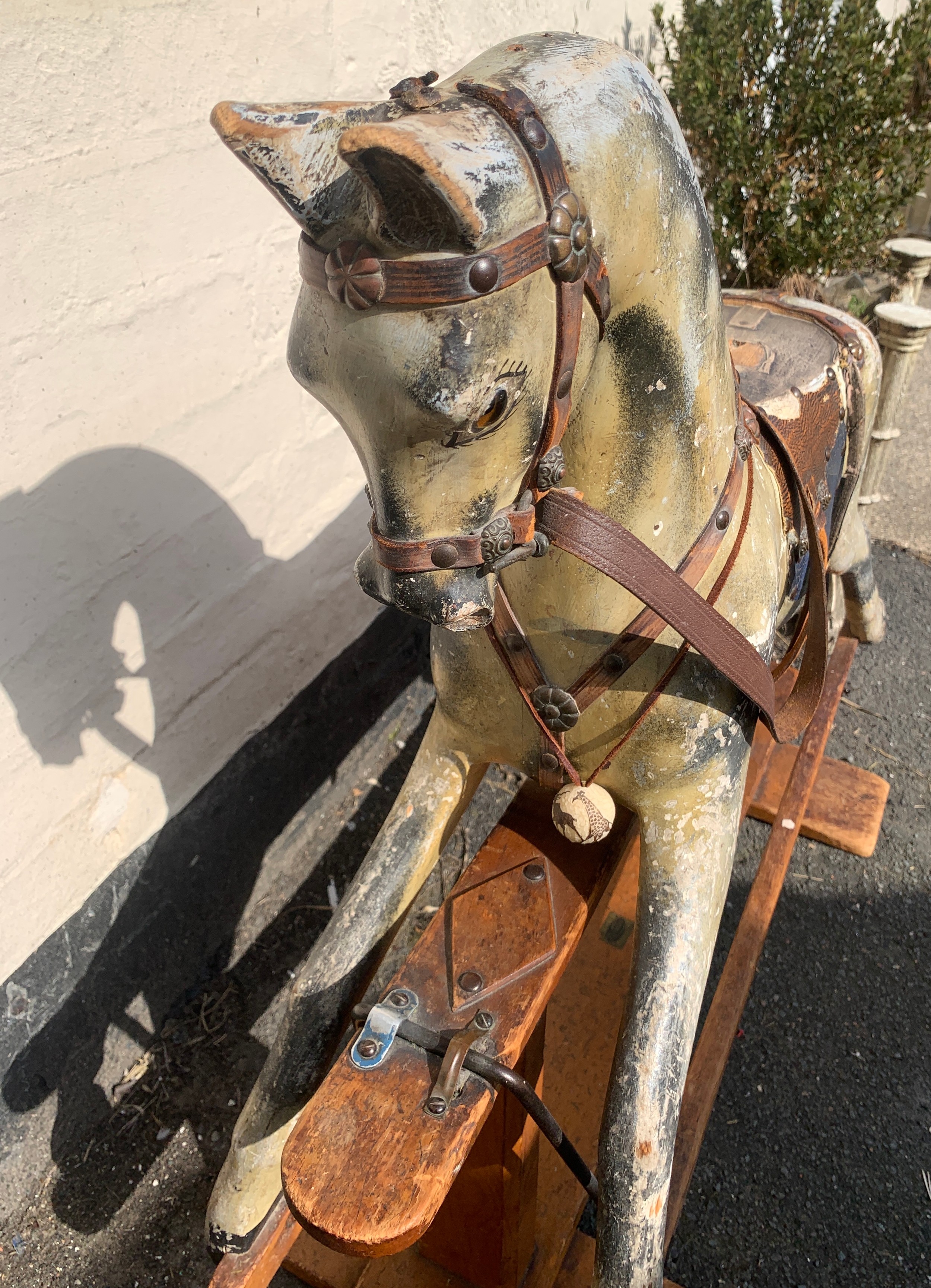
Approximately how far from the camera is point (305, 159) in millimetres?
759

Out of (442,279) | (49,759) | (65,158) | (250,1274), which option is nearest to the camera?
(442,279)

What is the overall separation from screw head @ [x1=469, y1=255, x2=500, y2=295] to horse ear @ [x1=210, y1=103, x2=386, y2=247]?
0.34 feet

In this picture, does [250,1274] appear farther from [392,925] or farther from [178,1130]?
[178,1130]

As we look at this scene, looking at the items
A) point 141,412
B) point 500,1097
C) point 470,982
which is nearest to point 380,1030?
point 470,982

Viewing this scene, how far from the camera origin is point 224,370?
1974mm

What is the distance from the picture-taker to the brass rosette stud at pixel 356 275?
2.57 ft

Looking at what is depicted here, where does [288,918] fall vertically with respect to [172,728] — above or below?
below

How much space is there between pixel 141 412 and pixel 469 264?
1218 mm

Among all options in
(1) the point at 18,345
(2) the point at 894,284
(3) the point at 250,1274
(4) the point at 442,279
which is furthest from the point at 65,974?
(2) the point at 894,284

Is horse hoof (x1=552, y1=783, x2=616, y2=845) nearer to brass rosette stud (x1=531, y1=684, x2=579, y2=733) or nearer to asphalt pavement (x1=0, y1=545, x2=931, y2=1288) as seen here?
brass rosette stud (x1=531, y1=684, x2=579, y2=733)

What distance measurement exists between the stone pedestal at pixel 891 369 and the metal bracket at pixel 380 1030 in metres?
2.22

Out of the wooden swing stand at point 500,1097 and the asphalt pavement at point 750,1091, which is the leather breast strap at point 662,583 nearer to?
the wooden swing stand at point 500,1097

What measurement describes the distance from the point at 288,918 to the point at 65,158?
182 centimetres

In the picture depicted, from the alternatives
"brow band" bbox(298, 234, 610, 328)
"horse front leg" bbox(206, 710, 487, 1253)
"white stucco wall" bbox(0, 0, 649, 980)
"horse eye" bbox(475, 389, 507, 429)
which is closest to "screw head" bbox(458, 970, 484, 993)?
"horse front leg" bbox(206, 710, 487, 1253)
